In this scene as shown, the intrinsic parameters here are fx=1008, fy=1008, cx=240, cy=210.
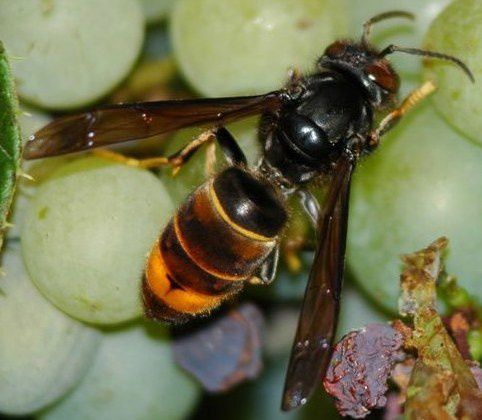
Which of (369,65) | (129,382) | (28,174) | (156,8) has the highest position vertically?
(369,65)

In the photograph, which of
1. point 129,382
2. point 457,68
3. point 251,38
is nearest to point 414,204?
point 457,68

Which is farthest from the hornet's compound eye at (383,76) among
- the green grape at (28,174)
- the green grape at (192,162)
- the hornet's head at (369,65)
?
the green grape at (28,174)

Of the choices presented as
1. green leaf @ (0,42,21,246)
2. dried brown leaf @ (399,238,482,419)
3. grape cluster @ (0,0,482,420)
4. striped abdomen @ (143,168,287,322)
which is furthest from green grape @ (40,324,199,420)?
dried brown leaf @ (399,238,482,419)

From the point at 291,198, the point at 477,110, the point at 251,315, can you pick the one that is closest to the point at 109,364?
the point at 251,315

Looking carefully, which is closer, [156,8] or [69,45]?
[69,45]

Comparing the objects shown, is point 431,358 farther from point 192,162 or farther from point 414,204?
point 192,162

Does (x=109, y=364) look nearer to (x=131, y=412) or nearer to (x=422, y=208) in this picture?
(x=131, y=412)

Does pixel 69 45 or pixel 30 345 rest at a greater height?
pixel 69 45
